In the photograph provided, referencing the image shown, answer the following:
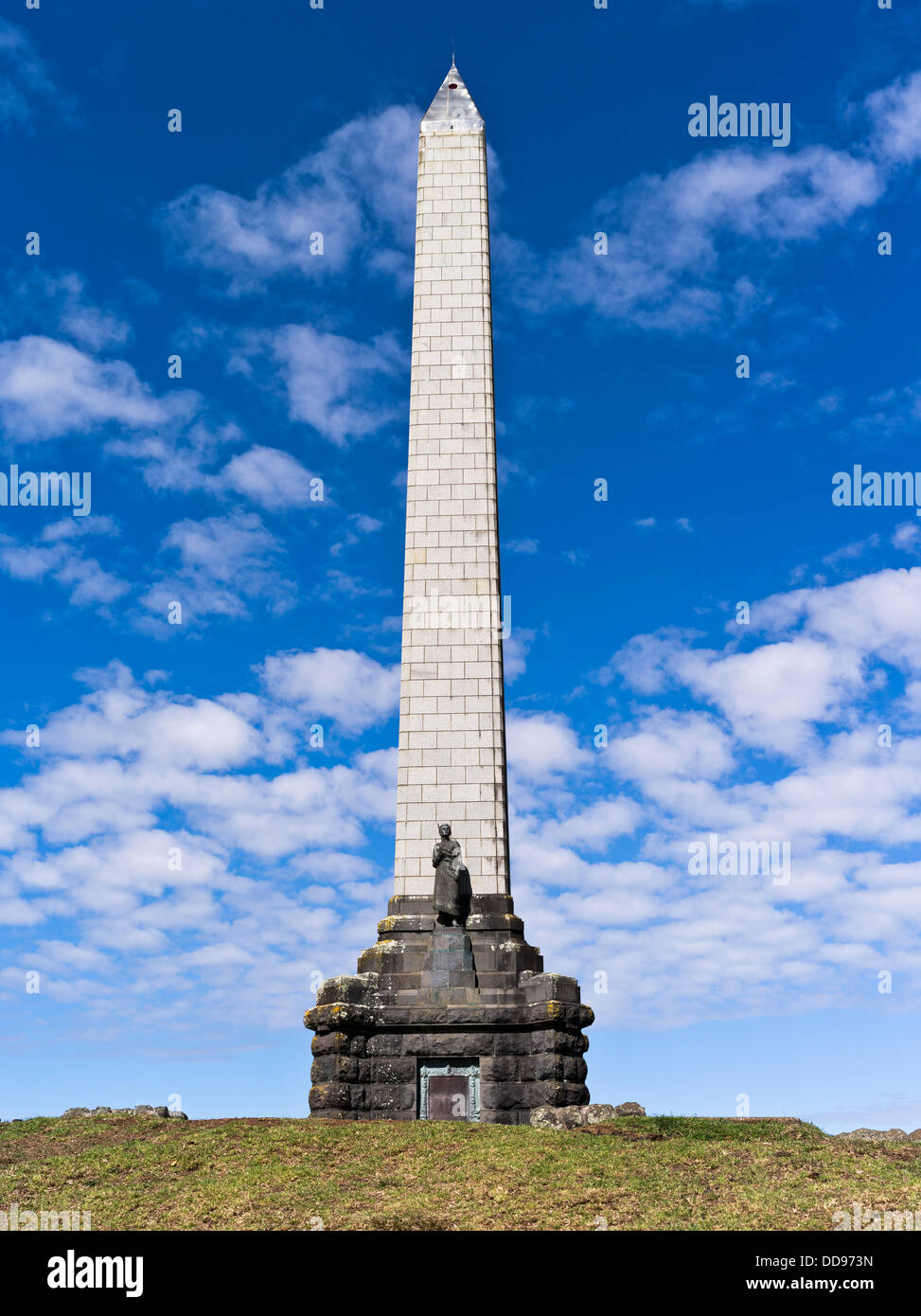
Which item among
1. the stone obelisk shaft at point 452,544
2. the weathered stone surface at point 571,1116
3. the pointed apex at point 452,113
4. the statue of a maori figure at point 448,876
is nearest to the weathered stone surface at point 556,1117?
the weathered stone surface at point 571,1116

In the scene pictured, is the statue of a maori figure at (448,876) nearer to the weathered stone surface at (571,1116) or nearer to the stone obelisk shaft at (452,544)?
the stone obelisk shaft at (452,544)

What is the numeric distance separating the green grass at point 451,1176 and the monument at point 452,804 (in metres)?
1.56

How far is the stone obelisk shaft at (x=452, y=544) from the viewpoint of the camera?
64.4 feet

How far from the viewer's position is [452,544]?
21062 millimetres

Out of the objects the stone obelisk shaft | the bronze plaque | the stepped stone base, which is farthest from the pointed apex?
the bronze plaque

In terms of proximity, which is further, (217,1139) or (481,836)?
(481,836)

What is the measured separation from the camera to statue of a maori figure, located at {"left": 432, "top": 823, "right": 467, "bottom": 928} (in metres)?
18.6

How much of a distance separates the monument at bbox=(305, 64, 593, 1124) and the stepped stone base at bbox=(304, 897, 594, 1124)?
0.02 meters

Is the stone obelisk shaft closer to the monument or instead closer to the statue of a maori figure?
the monument

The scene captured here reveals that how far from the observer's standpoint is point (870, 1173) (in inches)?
522
